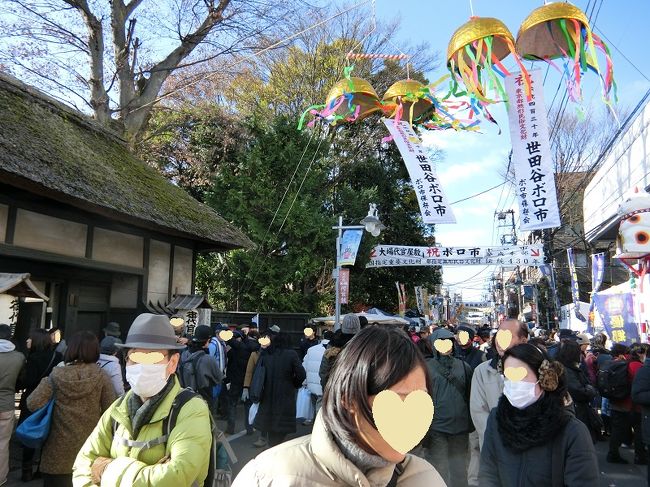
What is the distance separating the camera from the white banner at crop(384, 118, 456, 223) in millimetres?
9656

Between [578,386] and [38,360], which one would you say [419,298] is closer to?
[578,386]

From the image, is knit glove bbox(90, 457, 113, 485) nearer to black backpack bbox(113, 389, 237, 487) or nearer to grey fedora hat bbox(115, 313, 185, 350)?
black backpack bbox(113, 389, 237, 487)

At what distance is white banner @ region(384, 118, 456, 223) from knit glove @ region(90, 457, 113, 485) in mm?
8166

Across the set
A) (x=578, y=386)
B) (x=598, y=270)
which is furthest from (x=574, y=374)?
(x=598, y=270)

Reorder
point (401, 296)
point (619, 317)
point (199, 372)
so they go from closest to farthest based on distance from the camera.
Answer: point (199, 372) → point (619, 317) → point (401, 296)

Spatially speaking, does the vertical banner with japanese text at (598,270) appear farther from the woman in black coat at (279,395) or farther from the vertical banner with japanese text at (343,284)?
the woman in black coat at (279,395)

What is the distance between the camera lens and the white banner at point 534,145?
7.84m

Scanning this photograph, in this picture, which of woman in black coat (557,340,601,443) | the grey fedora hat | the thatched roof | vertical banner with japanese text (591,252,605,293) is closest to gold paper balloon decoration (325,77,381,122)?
the thatched roof

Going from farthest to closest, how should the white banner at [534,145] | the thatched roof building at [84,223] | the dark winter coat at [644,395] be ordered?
the white banner at [534,145] → the thatched roof building at [84,223] → the dark winter coat at [644,395]

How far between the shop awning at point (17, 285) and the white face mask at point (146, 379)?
14.1ft

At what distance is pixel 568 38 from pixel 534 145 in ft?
5.40

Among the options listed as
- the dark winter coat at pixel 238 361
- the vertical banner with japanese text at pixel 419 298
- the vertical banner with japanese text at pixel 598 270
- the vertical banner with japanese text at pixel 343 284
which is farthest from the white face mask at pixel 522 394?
the vertical banner with japanese text at pixel 419 298

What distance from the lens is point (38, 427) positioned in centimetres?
385

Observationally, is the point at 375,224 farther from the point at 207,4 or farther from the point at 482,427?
the point at 482,427
